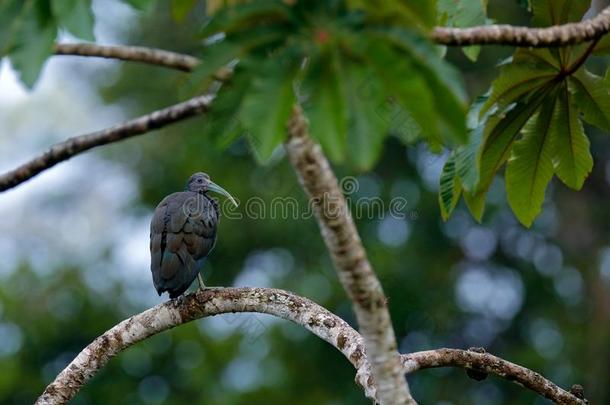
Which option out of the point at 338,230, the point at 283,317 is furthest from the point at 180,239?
the point at 338,230

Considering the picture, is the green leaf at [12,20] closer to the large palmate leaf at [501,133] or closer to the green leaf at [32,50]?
the green leaf at [32,50]

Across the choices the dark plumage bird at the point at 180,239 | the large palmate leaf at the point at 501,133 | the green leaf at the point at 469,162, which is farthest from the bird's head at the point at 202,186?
the green leaf at the point at 469,162

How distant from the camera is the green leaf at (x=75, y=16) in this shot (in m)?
3.42

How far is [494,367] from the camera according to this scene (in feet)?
17.9

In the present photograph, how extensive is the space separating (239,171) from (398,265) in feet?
10.2

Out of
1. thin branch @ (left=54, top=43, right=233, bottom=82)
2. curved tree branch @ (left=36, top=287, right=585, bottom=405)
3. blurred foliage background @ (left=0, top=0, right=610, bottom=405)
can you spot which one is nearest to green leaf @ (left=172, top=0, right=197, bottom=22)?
thin branch @ (left=54, top=43, right=233, bottom=82)

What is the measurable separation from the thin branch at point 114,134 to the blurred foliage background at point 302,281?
10257 millimetres

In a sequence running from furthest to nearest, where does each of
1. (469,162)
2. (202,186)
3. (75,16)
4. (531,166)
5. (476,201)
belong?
(202,186), (476,201), (531,166), (469,162), (75,16)

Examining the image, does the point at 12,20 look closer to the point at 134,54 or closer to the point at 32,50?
the point at 32,50

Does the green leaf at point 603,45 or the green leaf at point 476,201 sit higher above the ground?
the green leaf at point 603,45

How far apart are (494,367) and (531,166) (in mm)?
1052

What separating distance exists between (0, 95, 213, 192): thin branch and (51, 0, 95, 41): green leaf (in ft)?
3.65

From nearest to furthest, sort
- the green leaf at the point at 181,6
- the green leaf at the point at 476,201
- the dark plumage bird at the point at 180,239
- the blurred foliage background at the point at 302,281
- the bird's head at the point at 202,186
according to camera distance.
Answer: the green leaf at the point at 181,6 → the green leaf at the point at 476,201 → the dark plumage bird at the point at 180,239 → the bird's head at the point at 202,186 → the blurred foliage background at the point at 302,281

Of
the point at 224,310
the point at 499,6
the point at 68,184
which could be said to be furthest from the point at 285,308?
the point at 68,184
